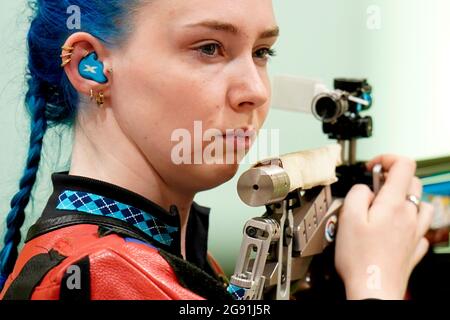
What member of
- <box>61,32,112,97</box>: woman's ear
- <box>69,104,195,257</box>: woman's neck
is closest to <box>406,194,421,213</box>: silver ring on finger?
<box>69,104,195,257</box>: woman's neck

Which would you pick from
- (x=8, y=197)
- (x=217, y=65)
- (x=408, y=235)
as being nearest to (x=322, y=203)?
(x=408, y=235)

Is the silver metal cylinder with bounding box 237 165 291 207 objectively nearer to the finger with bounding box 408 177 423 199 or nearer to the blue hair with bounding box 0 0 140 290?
the blue hair with bounding box 0 0 140 290

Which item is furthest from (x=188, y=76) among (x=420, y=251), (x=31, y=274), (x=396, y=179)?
(x=420, y=251)

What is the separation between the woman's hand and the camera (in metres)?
1.12

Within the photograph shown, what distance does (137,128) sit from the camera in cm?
98

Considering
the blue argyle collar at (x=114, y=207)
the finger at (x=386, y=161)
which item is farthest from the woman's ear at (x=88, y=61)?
the finger at (x=386, y=161)

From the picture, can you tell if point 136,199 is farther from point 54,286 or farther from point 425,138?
point 425,138

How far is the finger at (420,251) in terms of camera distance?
4.16ft

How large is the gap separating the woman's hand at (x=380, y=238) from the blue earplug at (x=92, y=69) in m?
0.45

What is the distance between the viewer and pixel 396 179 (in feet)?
4.11

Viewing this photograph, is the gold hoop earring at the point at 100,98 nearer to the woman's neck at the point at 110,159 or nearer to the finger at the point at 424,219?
the woman's neck at the point at 110,159

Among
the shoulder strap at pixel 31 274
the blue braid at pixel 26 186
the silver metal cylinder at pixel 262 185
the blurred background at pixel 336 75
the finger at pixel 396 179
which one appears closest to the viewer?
the shoulder strap at pixel 31 274
